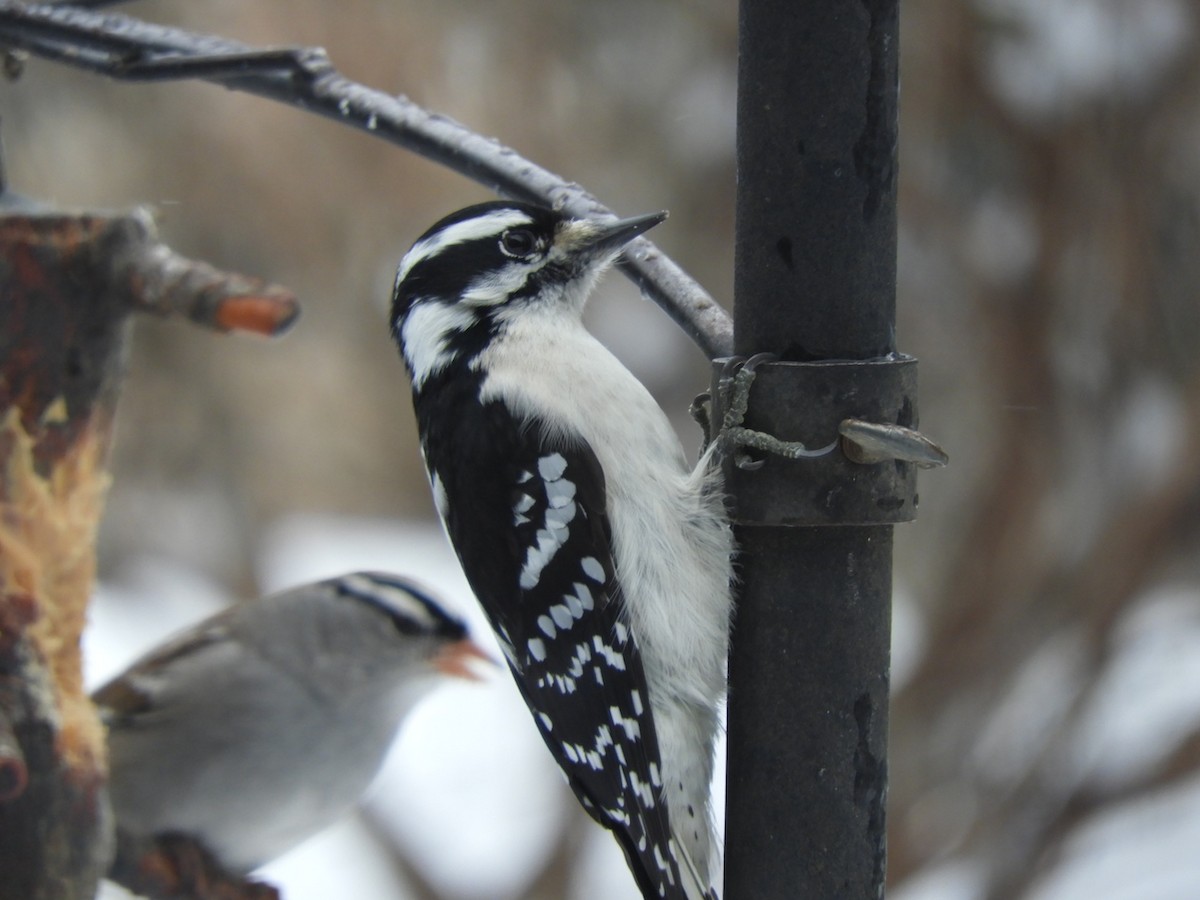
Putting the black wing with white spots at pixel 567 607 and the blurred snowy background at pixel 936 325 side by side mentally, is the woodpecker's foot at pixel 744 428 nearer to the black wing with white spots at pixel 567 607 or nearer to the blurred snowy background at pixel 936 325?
the black wing with white spots at pixel 567 607

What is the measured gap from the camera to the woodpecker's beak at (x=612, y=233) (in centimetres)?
Answer: 210

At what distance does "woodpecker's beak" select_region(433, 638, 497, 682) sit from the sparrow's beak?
0.82m

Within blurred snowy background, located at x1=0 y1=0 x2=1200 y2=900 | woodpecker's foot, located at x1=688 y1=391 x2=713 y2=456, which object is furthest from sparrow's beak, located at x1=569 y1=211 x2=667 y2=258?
blurred snowy background, located at x1=0 y1=0 x2=1200 y2=900

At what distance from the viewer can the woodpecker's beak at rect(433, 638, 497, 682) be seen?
2641mm

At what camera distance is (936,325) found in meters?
Result: 4.78

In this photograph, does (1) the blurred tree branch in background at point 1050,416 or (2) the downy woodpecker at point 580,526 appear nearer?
(2) the downy woodpecker at point 580,526

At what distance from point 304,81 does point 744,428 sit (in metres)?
0.87

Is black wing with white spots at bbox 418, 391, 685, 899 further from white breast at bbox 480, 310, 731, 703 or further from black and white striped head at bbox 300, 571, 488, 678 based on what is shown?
black and white striped head at bbox 300, 571, 488, 678

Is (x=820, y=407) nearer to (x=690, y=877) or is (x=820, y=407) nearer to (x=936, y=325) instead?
(x=690, y=877)

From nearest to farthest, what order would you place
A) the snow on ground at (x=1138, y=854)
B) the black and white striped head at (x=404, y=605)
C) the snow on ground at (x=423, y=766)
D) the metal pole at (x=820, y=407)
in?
1. the metal pole at (x=820, y=407)
2. the black and white striped head at (x=404, y=605)
3. the snow on ground at (x=1138, y=854)
4. the snow on ground at (x=423, y=766)

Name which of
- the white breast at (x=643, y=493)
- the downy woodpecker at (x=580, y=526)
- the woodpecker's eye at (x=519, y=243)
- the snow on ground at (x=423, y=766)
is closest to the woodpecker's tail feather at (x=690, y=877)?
the downy woodpecker at (x=580, y=526)

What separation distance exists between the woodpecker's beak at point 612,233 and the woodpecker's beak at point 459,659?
83 centimetres

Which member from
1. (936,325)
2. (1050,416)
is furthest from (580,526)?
(936,325)

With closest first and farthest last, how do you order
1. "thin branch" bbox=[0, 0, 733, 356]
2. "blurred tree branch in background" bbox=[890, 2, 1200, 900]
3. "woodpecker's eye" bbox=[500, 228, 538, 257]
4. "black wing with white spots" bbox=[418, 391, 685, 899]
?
"thin branch" bbox=[0, 0, 733, 356] < "black wing with white spots" bbox=[418, 391, 685, 899] < "woodpecker's eye" bbox=[500, 228, 538, 257] < "blurred tree branch in background" bbox=[890, 2, 1200, 900]
